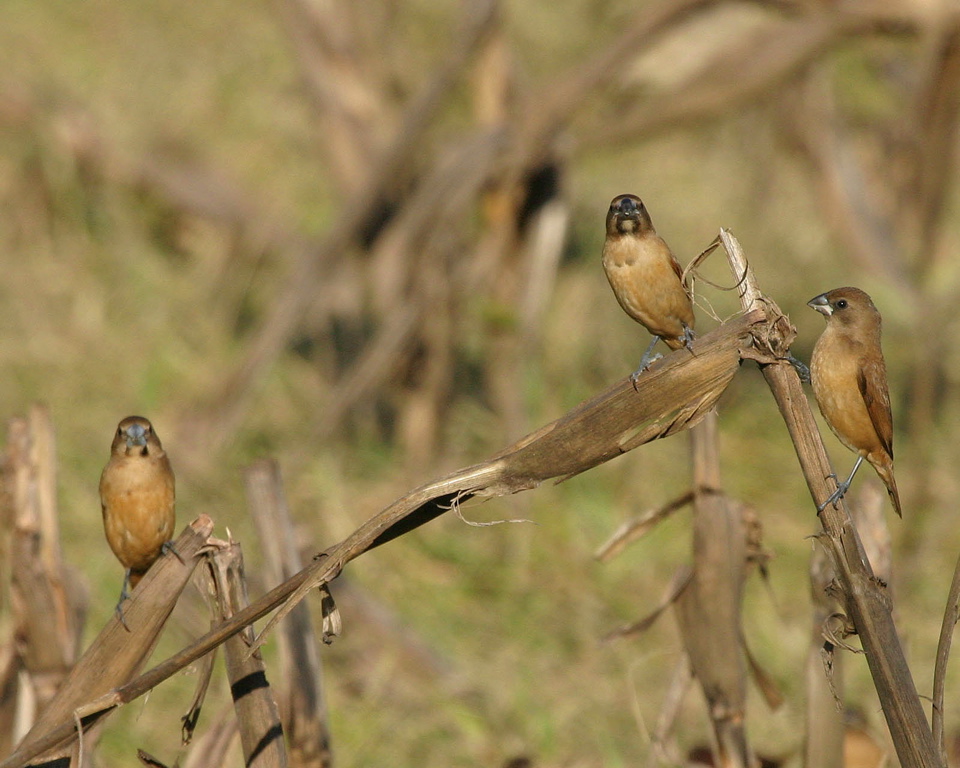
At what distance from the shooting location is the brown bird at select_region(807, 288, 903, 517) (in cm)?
200

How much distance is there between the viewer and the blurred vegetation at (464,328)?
5062 millimetres

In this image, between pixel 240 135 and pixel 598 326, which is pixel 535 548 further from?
pixel 240 135

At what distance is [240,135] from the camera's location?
368 inches

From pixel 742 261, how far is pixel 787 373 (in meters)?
0.18

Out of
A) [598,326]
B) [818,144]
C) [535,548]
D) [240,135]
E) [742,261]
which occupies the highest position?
[240,135]

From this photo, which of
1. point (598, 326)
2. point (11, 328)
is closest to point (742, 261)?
point (598, 326)

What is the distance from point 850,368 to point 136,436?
53.5 inches

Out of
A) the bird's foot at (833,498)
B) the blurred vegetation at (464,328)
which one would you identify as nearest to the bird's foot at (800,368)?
the bird's foot at (833,498)

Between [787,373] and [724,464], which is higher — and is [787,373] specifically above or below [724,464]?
below

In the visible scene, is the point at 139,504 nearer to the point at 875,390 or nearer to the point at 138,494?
the point at 138,494

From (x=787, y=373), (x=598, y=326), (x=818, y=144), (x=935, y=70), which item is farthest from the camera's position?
(x=818, y=144)

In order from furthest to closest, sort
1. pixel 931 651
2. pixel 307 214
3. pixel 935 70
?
pixel 307 214 → pixel 935 70 → pixel 931 651

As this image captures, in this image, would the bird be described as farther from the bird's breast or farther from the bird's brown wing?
the bird's brown wing

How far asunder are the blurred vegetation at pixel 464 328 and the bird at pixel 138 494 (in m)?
1.98
